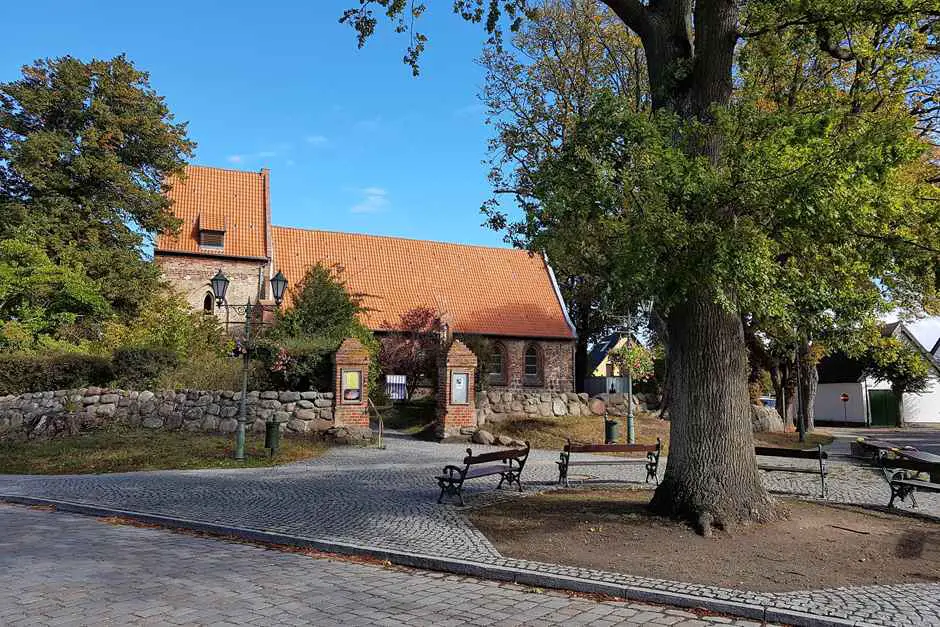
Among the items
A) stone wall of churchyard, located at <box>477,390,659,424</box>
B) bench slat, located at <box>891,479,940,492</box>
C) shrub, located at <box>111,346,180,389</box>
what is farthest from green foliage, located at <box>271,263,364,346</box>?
bench slat, located at <box>891,479,940,492</box>

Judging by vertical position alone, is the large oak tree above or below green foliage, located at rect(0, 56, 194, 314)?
below

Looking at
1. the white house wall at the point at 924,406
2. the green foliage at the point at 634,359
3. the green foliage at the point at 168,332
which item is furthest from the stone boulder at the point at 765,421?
the white house wall at the point at 924,406

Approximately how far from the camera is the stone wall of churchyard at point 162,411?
1766 cm

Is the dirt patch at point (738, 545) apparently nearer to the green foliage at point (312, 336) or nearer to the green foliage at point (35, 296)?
the green foliage at point (312, 336)

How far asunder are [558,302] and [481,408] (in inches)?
635

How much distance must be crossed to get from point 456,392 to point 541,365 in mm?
14626

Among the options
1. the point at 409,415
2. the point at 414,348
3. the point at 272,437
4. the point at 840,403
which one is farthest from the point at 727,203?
the point at 840,403

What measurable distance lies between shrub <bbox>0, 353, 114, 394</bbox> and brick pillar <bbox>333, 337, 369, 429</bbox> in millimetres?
6702

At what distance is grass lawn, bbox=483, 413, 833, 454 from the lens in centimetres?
2044

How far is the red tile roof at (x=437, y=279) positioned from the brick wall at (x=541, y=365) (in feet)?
2.06

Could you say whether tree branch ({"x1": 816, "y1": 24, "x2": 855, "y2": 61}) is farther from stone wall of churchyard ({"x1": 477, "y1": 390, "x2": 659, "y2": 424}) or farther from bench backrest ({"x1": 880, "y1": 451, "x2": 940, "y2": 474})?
stone wall of churchyard ({"x1": 477, "y1": 390, "x2": 659, "y2": 424})

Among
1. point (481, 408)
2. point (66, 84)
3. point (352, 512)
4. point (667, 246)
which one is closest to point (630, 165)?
point (667, 246)

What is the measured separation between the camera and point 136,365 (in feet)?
61.3

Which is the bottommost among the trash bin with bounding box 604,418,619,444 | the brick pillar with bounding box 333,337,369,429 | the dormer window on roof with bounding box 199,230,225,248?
the trash bin with bounding box 604,418,619,444
